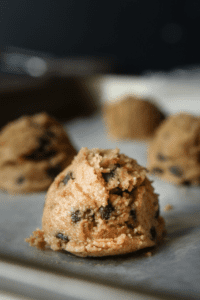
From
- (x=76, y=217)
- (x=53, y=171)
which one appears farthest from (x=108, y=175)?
(x=53, y=171)

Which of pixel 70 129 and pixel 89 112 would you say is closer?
pixel 70 129

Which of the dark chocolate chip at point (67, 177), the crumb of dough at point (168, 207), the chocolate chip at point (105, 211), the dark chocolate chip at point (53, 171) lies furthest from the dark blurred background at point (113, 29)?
the chocolate chip at point (105, 211)

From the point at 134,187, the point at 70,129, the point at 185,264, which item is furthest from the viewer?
the point at 70,129

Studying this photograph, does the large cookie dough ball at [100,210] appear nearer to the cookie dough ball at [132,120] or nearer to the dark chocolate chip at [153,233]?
the dark chocolate chip at [153,233]

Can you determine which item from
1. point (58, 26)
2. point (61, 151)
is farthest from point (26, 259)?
point (58, 26)

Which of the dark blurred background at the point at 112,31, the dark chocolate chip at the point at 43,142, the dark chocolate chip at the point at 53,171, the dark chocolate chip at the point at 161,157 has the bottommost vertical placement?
the dark chocolate chip at the point at 53,171

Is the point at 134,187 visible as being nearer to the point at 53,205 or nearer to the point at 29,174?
the point at 53,205

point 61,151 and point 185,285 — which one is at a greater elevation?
point 61,151

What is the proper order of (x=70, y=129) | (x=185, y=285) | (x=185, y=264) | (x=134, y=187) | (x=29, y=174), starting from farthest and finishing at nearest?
(x=70, y=129) → (x=29, y=174) → (x=134, y=187) → (x=185, y=264) → (x=185, y=285)
